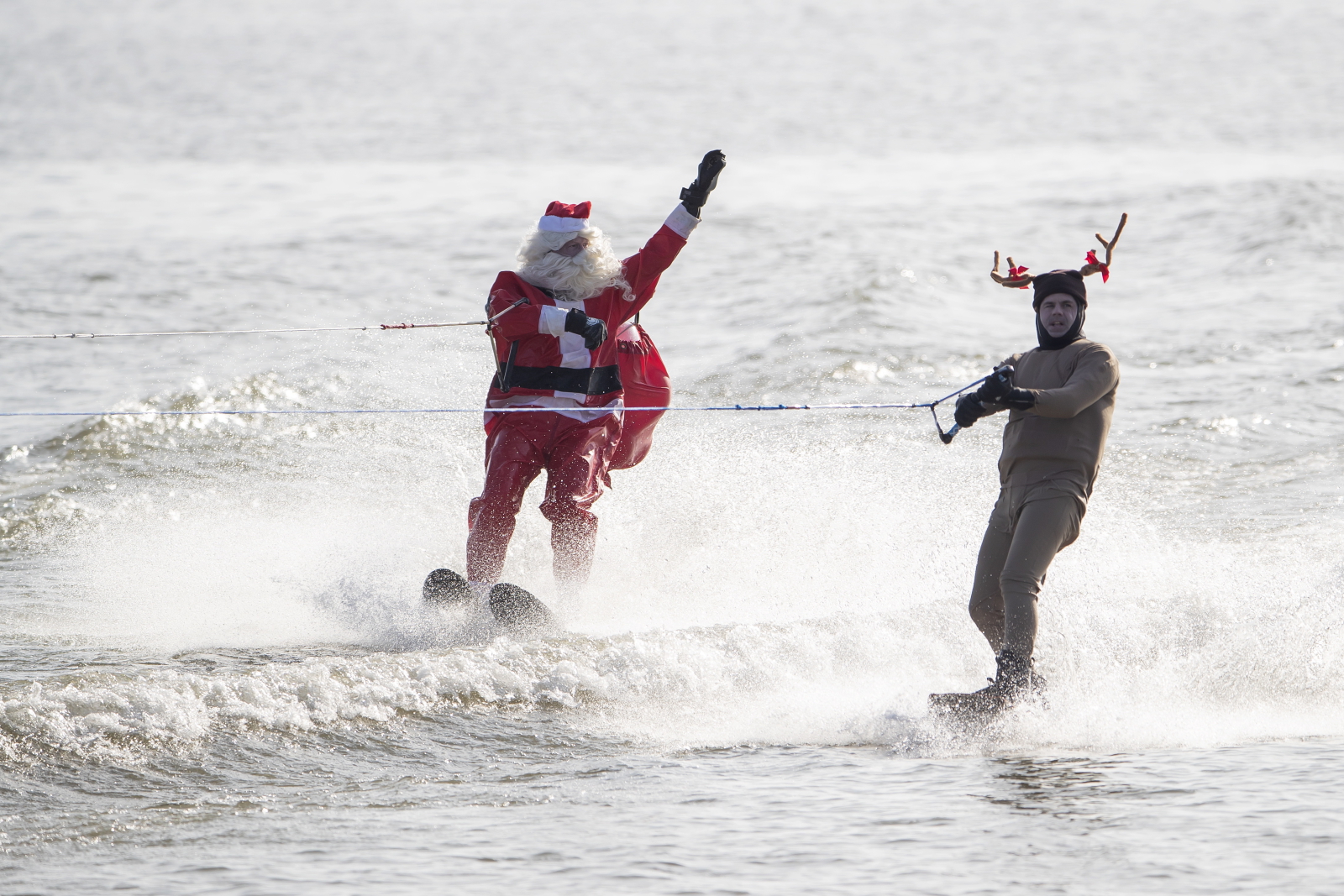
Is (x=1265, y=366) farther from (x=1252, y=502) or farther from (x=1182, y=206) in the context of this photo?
(x=1182, y=206)

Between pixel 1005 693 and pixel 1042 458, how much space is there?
0.74 metres

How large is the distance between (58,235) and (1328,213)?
1639 centimetres

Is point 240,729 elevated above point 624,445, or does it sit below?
below

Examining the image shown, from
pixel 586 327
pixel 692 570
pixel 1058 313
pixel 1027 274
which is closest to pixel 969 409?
pixel 1058 313

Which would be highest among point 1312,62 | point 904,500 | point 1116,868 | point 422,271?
point 1312,62

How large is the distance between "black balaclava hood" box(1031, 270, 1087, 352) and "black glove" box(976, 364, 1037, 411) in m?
0.32

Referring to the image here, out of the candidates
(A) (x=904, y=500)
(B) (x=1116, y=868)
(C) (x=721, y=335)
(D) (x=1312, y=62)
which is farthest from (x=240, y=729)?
(D) (x=1312, y=62)

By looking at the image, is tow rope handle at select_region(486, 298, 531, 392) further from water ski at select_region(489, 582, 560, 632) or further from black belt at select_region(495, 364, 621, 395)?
water ski at select_region(489, 582, 560, 632)

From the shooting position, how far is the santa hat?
593 centimetres

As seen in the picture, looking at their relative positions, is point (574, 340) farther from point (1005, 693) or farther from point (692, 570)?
point (1005, 693)

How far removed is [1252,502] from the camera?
8500 millimetres

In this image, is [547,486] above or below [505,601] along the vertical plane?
above

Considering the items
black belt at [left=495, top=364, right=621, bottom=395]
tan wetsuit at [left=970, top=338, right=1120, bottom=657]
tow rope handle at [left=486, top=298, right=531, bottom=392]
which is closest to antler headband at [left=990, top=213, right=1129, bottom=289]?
tan wetsuit at [left=970, top=338, right=1120, bottom=657]

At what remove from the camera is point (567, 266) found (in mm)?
5953
